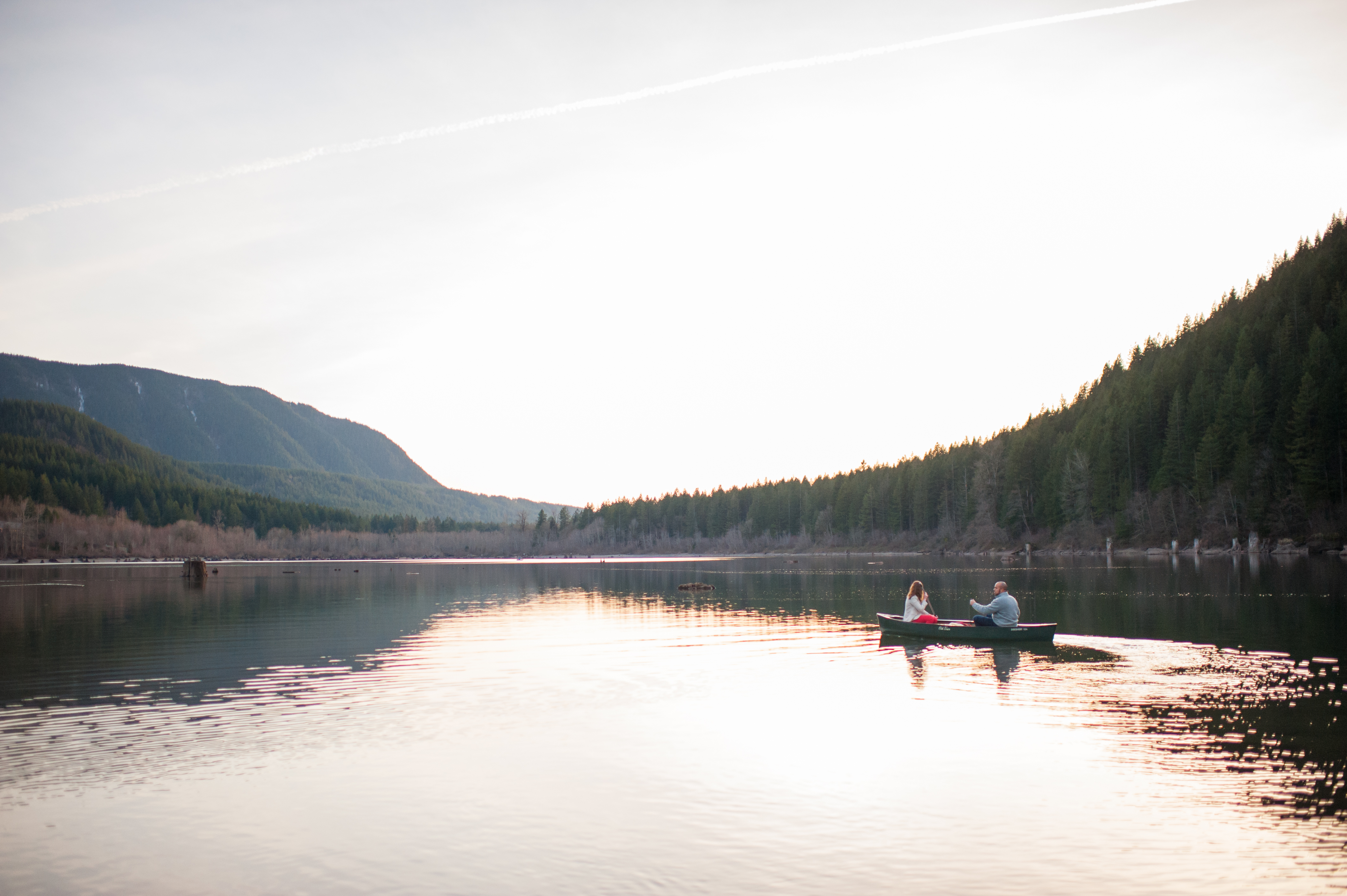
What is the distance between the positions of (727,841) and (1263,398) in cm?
11515

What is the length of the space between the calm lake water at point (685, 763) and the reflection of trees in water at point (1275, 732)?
0.11 m

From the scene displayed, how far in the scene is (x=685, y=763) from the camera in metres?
18.3

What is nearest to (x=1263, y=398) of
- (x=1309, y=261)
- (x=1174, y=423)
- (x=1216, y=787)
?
(x=1174, y=423)

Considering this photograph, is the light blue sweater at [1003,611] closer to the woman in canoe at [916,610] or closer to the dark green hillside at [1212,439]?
the woman in canoe at [916,610]

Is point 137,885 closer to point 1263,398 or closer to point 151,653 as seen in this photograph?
point 151,653

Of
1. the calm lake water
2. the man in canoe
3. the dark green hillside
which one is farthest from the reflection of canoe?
the dark green hillside

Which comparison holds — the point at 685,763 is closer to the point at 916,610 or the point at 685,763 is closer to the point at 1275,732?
the point at 1275,732

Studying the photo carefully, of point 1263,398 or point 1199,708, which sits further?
point 1263,398

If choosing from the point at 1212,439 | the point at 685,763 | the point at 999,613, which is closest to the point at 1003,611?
the point at 999,613

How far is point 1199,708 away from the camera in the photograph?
22016mm

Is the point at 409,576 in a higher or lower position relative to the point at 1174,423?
lower

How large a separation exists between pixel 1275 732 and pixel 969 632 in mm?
17232

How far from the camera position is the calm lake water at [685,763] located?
1234 cm

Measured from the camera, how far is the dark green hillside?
9500cm
